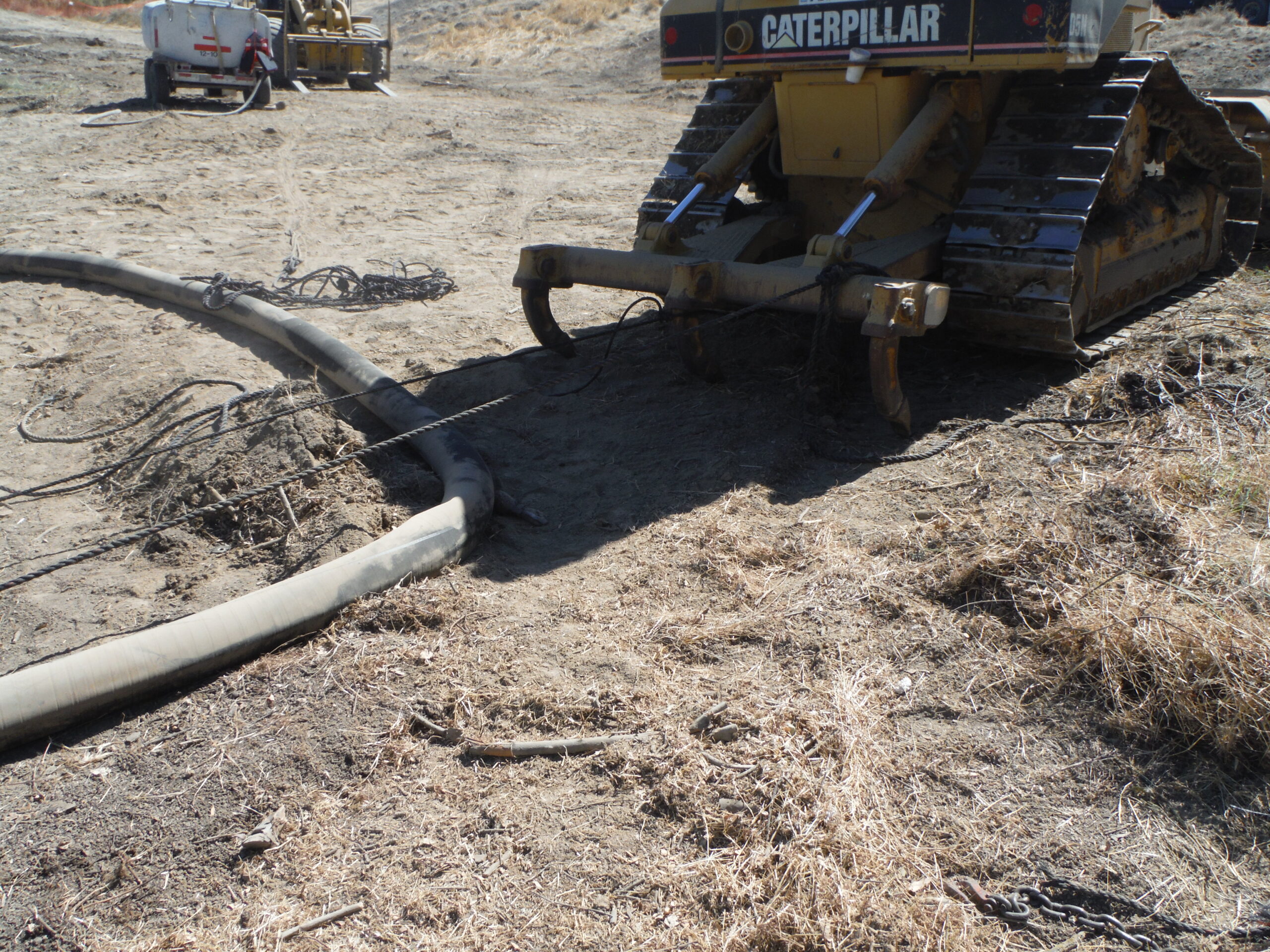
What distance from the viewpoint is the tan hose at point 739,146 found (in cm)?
564

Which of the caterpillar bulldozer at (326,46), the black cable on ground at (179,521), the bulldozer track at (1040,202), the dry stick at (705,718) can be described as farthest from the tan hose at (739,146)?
the caterpillar bulldozer at (326,46)

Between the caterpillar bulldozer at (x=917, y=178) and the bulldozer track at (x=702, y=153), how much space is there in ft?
0.05

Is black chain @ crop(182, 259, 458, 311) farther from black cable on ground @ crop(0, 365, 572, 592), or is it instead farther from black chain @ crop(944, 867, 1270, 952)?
black chain @ crop(944, 867, 1270, 952)

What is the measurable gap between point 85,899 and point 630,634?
170 cm

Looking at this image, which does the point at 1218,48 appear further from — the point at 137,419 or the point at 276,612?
the point at 276,612

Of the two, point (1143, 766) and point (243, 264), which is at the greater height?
point (243, 264)

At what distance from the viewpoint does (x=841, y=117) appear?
212 inches

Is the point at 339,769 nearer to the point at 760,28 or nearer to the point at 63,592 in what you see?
the point at 63,592

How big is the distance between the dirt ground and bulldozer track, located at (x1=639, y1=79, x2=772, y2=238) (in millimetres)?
721

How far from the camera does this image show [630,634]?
3.46 metres

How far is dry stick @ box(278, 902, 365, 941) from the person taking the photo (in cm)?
237

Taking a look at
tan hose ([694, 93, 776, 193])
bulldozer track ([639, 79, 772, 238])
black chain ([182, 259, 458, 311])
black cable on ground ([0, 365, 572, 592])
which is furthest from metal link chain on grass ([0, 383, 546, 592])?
black chain ([182, 259, 458, 311])

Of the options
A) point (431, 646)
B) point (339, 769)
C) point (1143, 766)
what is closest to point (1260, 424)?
point (1143, 766)

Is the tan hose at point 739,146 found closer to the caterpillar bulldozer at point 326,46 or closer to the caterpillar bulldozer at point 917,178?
the caterpillar bulldozer at point 917,178
